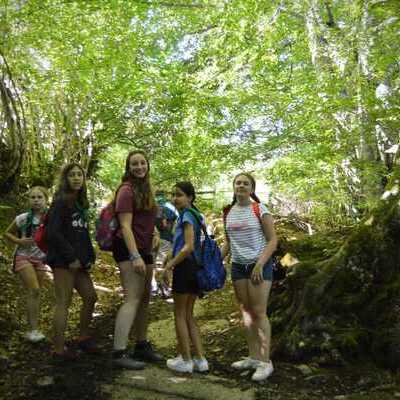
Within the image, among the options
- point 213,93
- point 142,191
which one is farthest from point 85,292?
point 213,93

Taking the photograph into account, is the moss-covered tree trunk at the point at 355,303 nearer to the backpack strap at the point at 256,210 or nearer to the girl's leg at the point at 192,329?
the girl's leg at the point at 192,329

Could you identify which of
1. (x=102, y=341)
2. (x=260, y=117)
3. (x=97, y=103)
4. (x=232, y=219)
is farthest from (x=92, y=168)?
(x=232, y=219)

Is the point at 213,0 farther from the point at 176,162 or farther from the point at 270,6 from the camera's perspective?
the point at 176,162

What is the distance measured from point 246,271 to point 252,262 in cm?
11

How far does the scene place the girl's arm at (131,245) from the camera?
3.71 meters

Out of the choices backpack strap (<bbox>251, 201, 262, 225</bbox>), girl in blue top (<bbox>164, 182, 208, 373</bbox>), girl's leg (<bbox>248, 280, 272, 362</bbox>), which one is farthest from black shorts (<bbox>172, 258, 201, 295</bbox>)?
backpack strap (<bbox>251, 201, 262, 225</bbox>)

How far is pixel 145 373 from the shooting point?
3660 mm

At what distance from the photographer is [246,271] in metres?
3.93

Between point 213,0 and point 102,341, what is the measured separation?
30.5 feet

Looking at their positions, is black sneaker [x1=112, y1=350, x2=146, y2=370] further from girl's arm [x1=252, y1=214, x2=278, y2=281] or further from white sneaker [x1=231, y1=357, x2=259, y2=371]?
girl's arm [x1=252, y1=214, x2=278, y2=281]

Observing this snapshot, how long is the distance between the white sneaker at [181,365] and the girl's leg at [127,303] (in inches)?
17.6

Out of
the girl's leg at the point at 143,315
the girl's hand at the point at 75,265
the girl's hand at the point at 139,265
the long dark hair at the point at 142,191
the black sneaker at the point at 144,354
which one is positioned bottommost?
the black sneaker at the point at 144,354

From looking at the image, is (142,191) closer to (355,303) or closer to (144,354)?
(144,354)

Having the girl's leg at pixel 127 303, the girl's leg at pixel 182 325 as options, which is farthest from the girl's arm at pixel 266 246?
the girl's leg at pixel 127 303
